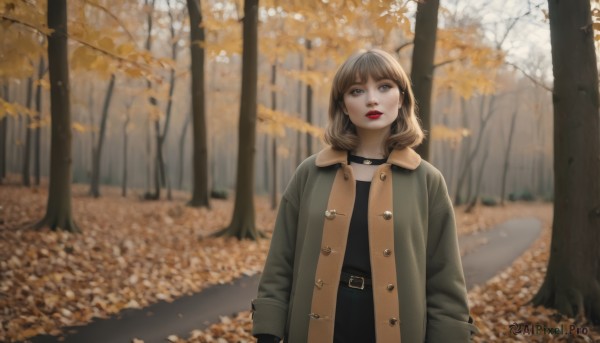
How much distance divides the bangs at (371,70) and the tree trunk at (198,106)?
11.3 metres

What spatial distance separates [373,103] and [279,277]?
945 millimetres

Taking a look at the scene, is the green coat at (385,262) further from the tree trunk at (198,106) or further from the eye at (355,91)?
the tree trunk at (198,106)

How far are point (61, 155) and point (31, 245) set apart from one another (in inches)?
84.0

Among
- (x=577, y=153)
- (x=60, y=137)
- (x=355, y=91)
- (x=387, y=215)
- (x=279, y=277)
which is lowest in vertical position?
(x=279, y=277)

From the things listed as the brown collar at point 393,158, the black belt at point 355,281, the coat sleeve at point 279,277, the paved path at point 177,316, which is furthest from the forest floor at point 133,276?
the brown collar at point 393,158

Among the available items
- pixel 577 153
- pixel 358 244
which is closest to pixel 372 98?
pixel 358 244

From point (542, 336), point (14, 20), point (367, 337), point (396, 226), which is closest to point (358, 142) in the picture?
point (396, 226)

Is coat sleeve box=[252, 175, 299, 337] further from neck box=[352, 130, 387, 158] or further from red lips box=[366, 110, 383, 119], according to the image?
red lips box=[366, 110, 383, 119]

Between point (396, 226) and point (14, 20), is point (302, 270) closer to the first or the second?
point (396, 226)

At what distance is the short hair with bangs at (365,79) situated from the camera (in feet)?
6.48

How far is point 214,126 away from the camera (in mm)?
29016

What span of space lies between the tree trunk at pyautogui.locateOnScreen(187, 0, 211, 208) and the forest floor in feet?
9.75

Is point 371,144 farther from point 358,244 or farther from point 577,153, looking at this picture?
point 577,153

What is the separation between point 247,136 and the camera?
959 cm
